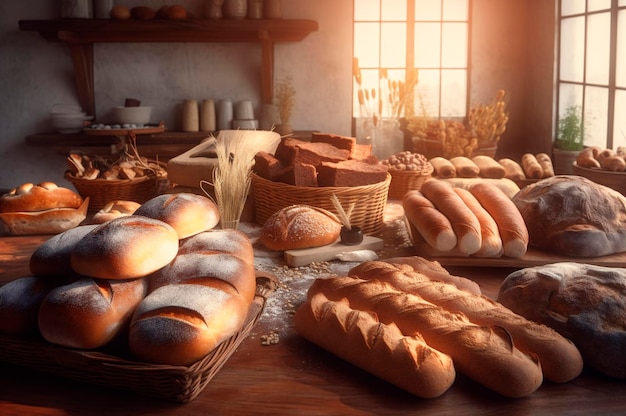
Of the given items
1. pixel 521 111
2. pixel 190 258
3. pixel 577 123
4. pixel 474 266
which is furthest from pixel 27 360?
pixel 521 111

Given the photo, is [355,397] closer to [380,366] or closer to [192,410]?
[380,366]

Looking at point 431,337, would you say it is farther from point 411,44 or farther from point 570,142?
point 411,44

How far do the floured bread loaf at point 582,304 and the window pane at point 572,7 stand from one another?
14.2 feet

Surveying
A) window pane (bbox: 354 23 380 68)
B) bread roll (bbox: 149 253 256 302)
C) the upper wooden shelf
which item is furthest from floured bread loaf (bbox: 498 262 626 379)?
window pane (bbox: 354 23 380 68)

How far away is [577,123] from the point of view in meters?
5.19

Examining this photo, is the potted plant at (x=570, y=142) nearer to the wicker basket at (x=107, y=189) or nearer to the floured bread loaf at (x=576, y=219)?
the floured bread loaf at (x=576, y=219)

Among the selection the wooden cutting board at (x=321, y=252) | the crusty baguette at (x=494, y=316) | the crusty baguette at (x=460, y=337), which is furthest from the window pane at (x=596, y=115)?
the crusty baguette at (x=460, y=337)

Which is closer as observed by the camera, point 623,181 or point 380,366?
point 380,366

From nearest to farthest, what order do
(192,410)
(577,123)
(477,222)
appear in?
1. (192,410)
2. (477,222)
3. (577,123)

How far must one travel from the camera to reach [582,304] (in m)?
1.26

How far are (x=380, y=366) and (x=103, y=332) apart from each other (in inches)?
18.4

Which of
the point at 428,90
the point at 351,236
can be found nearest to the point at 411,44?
the point at 428,90

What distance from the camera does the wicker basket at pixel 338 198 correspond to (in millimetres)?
Result: 2041

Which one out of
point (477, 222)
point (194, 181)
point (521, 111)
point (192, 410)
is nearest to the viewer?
point (192, 410)
